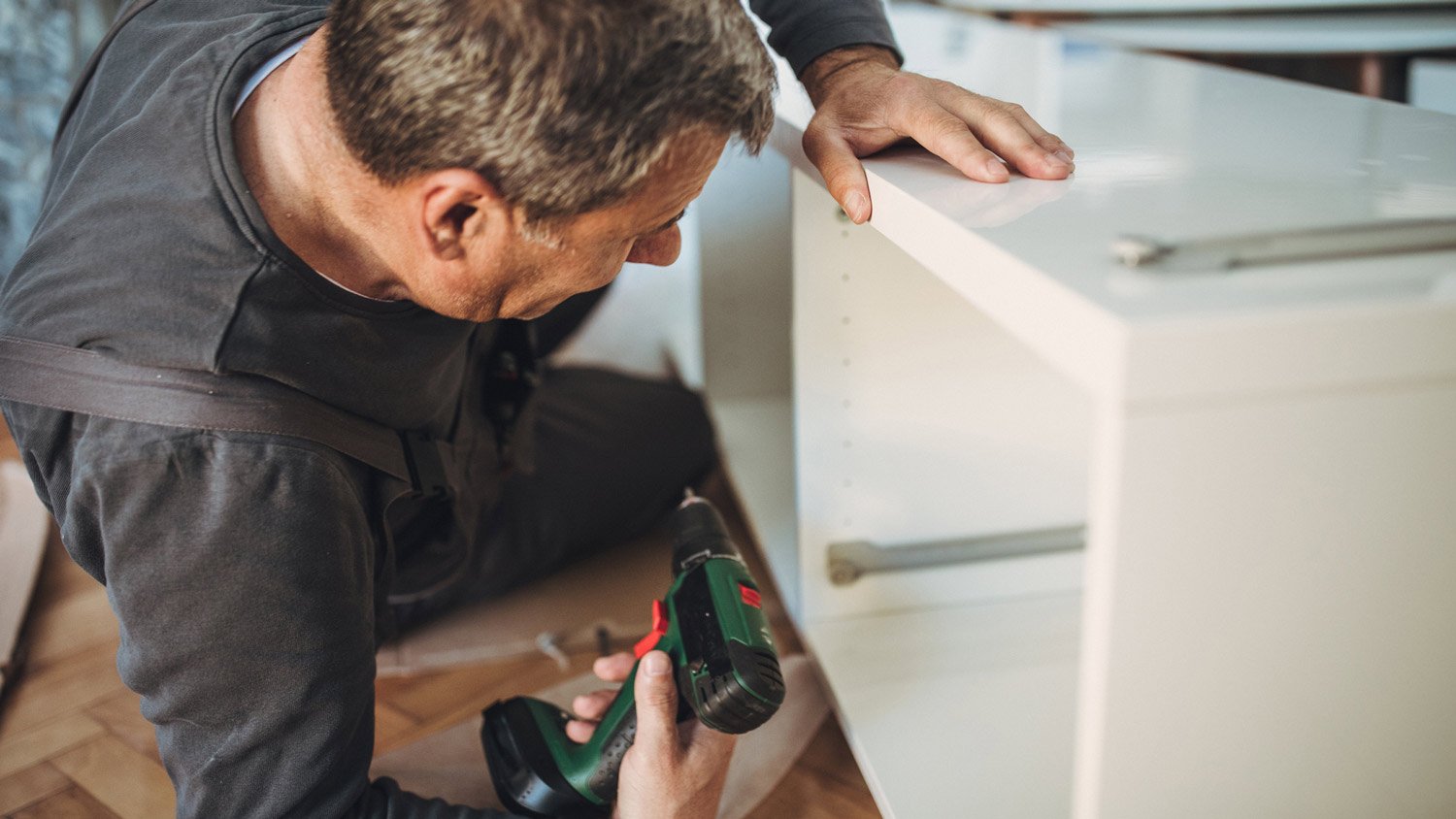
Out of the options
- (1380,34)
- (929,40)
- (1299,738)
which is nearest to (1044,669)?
(1299,738)

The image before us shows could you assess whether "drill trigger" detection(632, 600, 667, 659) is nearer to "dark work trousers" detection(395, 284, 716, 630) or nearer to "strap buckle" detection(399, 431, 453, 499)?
"strap buckle" detection(399, 431, 453, 499)

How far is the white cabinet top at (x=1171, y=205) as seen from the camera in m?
0.35

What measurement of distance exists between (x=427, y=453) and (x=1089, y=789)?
45 centimetres

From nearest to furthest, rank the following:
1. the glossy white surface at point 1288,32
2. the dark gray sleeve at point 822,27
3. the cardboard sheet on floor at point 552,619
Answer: the dark gray sleeve at point 822,27
the cardboard sheet on floor at point 552,619
the glossy white surface at point 1288,32

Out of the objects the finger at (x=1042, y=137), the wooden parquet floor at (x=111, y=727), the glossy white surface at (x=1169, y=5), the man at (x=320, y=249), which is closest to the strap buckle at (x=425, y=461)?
the man at (x=320, y=249)

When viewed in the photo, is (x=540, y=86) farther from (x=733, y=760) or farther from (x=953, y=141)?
(x=733, y=760)

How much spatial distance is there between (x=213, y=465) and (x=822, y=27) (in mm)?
471

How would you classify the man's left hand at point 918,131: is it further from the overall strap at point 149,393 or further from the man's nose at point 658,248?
the overall strap at point 149,393

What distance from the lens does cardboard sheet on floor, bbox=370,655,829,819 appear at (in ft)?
2.64

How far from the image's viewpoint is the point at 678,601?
72 cm

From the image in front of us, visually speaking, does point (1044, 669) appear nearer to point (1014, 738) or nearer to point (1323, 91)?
point (1014, 738)

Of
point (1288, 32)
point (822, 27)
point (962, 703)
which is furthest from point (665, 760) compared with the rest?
point (1288, 32)

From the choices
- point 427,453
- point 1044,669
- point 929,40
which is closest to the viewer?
point 427,453

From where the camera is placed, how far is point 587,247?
1.87 feet
